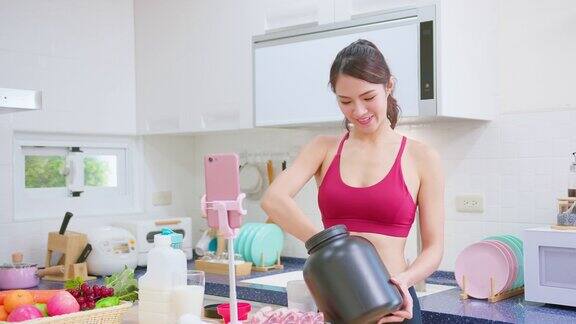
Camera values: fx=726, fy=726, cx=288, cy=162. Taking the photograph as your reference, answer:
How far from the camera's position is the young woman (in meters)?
1.74

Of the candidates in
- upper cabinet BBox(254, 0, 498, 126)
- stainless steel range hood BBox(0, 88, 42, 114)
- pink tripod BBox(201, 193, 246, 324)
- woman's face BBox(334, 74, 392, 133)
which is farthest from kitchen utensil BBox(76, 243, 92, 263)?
pink tripod BBox(201, 193, 246, 324)

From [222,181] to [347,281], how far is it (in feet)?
1.02

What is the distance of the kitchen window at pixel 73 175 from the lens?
368 centimetres

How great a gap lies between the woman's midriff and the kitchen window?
7.64 feet

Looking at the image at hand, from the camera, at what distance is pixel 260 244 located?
3.62 meters

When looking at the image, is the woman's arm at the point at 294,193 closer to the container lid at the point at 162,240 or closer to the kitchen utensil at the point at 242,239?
the container lid at the point at 162,240

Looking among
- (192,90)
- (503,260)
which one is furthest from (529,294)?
(192,90)

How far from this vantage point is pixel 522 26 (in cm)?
305

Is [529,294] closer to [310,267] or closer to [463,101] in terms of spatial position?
[463,101]

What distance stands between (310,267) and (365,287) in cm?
11

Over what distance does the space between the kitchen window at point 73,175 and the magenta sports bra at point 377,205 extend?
2263 mm

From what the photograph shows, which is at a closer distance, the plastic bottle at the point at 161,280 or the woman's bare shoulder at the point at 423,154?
the plastic bottle at the point at 161,280

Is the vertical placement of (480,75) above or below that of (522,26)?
below

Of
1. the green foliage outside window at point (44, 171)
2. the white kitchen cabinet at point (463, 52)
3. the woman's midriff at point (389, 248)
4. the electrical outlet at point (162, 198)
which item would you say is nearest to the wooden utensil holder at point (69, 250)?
the green foliage outside window at point (44, 171)
